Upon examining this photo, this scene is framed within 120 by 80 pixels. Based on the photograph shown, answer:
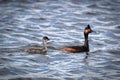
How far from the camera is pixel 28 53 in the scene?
60.8ft

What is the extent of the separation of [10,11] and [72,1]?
4.88 meters

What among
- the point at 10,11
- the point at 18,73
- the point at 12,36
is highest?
the point at 10,11

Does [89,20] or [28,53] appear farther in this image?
[89,20]

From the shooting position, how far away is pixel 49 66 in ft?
55.4

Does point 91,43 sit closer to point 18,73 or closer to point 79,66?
point 79,66

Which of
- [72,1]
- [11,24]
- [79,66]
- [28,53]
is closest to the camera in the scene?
[79,66]

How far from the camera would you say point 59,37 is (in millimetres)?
21500

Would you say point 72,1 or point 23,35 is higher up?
point 72,1

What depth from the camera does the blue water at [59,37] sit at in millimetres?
16297

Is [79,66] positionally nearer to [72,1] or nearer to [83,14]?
[83,14]

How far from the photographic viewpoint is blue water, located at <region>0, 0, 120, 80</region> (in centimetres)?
1630

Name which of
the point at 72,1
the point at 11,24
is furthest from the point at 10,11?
the point at 72,1

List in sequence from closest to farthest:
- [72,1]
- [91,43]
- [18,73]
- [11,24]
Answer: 1. [18,73]
2. [91,43]
3. [11,24]
4. [72,1]

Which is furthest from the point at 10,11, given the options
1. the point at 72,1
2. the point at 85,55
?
the point at 85,55
